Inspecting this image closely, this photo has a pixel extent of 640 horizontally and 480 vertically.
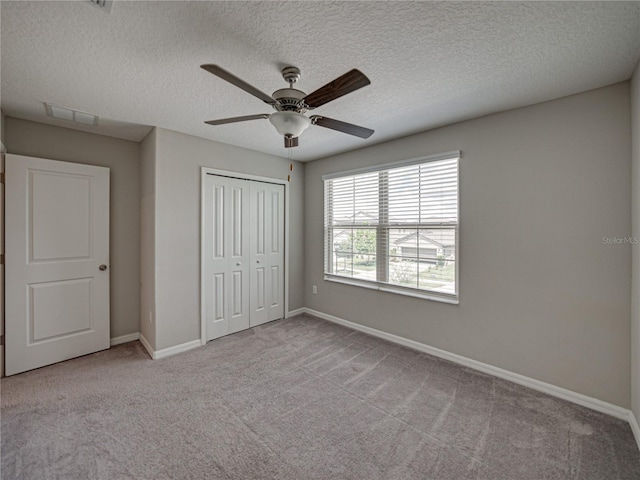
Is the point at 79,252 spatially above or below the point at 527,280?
above

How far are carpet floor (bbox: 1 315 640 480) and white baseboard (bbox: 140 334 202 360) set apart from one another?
0.30ft

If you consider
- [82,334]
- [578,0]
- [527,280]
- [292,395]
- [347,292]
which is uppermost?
[578,0]

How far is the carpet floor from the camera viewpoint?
5.41 feet

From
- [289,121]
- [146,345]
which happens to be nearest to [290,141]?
[289,121]

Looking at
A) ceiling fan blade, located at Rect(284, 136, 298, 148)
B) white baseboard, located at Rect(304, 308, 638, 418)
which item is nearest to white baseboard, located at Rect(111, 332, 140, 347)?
white baseboard, located at Rect(304, 308, 638, 418)

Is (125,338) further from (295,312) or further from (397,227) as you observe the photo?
(397,227)

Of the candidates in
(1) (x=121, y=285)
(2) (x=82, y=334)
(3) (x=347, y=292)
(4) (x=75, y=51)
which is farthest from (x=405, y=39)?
(2) (x=82, y=334)

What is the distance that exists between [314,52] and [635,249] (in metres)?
2.57

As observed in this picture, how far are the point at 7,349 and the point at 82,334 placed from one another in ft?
1.82

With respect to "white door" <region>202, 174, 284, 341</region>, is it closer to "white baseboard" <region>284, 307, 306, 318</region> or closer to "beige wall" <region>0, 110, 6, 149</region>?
"white baseboard" <region>284, 307, 306, 318</region>

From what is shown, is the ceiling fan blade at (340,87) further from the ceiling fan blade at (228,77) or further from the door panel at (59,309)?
the door panel at (59,309)

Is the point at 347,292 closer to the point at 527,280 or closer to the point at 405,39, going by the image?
the point at 527,280

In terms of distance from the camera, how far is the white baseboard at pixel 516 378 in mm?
2111

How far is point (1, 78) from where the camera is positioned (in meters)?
2.00
